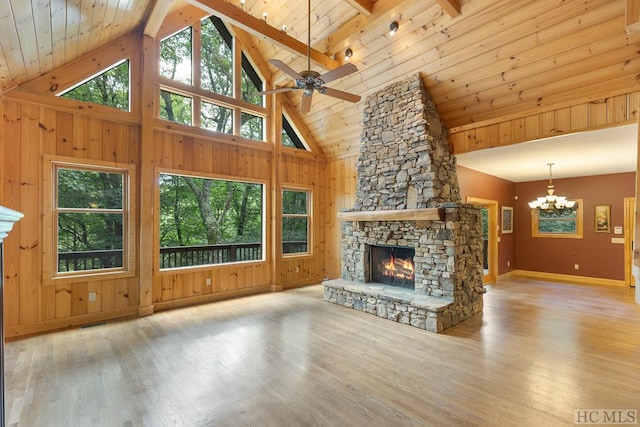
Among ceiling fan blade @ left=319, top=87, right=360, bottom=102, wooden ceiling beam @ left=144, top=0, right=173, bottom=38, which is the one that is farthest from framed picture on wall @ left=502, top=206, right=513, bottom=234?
wooden ceiling beam @ left=144, top=0, right=173, bottom=38

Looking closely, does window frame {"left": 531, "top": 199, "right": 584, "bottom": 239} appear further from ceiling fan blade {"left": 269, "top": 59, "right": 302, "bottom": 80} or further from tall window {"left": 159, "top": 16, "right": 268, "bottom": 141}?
ceiling fan blade {"left": 269, "top": 59, "right": 302, "bottom": 80}

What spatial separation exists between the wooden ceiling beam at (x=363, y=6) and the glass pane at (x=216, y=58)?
2916 millimetres

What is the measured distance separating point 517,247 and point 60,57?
1035 cm

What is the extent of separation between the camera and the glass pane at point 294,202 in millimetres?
6738

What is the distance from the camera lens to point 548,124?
401cm

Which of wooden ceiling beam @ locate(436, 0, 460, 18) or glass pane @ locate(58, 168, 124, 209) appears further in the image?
glass pane @ locate(58, 168, 124, 209)

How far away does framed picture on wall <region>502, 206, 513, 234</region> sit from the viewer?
306 inches

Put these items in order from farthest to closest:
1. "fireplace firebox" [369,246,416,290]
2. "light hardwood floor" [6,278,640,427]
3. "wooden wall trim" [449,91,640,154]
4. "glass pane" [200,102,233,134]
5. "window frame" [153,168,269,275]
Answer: "glass pane" [200,102,233,134] → "fireplace firebox" [369,246,416,290] → "window frame" [153,168,269,275] → "wooden wall trim" [449,91,640,154] → "light hardwood floor" [6,278,640,427]

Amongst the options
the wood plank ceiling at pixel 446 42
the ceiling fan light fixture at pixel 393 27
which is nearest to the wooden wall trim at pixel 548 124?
the wood plank ceiling at pixel 446 42

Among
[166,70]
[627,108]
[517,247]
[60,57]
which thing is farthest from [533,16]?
[517,247]

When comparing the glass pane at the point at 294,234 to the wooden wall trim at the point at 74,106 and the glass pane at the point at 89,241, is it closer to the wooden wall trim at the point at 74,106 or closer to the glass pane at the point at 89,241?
the glass pane at the point at 89,241

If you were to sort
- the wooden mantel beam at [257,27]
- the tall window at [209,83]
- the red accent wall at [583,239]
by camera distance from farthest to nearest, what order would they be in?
the red accent wall at [583,239], the tall window at [209,83], the wooden mantel beam at [257,27]

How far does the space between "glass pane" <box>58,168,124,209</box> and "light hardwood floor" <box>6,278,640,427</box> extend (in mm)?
1769

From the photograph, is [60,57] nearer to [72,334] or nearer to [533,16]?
[72,334]
